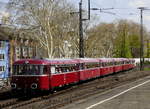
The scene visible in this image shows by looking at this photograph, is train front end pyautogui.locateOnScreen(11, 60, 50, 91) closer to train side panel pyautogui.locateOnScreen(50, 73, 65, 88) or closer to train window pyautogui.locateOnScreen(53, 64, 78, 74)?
train side panel pyautogui.locateOnScreen(50, 73, 65, 88)

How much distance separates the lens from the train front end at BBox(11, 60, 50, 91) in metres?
21.3

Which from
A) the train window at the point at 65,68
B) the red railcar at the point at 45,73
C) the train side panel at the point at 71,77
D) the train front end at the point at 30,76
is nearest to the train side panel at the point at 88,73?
the red railcar at the point at 45,73

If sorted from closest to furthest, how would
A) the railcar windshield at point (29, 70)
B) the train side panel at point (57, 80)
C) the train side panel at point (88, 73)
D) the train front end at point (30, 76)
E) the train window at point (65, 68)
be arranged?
the train front end at point (30, 76) < the railcar windshield at point (29, 70) < the train side panel at point (57, 80) < the train window at point (65, 68) < the train side panel at point (88, 73)

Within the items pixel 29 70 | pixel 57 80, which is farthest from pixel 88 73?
pixel 29 70

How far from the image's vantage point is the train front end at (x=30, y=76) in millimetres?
21328

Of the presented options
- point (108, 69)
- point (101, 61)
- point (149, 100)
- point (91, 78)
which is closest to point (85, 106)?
point (149, 100)

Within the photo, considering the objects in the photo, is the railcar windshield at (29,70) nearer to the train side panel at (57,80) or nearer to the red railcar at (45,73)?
the red railcar at (45,73)

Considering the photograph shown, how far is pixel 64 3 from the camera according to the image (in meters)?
49.9

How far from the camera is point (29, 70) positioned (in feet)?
71.3

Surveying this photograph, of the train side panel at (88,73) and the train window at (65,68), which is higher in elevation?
the train window at (65,68)

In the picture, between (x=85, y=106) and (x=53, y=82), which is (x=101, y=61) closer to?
(x=53, y=82)

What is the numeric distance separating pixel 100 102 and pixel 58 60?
7.67 m

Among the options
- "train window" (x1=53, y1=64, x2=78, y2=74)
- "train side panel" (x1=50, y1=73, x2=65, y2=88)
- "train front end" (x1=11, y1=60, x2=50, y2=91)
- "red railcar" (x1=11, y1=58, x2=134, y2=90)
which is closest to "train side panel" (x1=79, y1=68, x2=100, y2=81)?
"red railcar" (x1=11, y1=58, x2=134, y2=90)

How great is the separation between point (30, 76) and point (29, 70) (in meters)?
0.46
